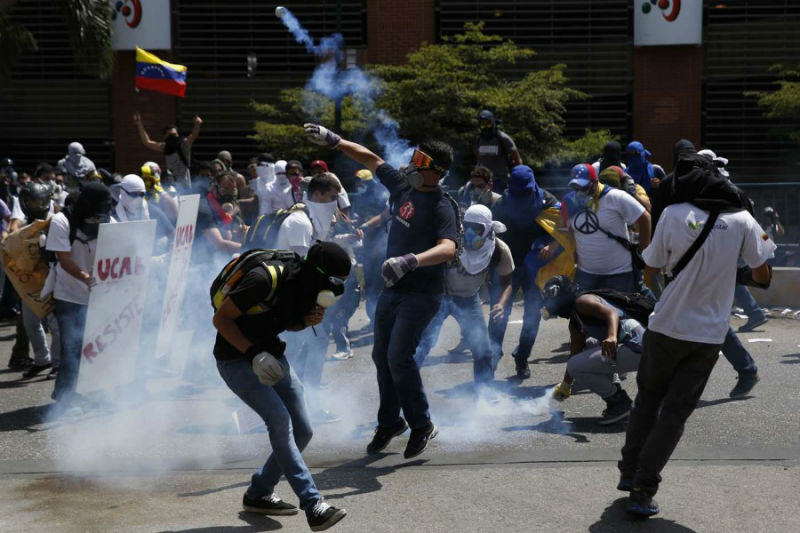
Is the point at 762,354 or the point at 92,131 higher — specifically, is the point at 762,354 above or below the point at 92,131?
below

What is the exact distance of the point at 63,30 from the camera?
23.2 m

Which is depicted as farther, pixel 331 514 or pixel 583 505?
pixel 583 505

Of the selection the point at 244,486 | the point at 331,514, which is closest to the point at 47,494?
the point at 244,486

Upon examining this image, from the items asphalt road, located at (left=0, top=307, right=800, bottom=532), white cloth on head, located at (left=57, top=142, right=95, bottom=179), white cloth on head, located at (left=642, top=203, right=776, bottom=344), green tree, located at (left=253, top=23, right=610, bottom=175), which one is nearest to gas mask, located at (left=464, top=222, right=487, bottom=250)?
asphalt road, located at (left=0, top=307, right=800, bottom=532)

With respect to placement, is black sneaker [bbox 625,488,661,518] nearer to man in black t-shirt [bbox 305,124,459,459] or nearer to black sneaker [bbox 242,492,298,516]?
man in black t-shirt [bbox 305,124,459,459]

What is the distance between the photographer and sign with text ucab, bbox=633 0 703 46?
2191 cm

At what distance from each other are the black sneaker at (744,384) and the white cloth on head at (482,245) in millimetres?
2147

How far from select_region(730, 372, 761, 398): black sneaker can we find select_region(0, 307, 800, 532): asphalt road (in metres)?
0.08

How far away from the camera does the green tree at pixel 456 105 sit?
17812 millimetres

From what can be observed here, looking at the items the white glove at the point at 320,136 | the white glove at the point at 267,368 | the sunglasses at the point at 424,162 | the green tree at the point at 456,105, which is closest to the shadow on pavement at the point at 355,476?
the white glove at the point at 267,368

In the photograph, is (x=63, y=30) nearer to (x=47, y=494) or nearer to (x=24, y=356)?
(x=24, y=356)

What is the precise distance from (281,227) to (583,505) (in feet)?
10.4

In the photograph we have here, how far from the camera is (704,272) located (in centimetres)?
518

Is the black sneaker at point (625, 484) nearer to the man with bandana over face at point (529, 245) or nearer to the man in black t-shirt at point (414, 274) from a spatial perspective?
the man in black t-shirt at point (414, 274)
